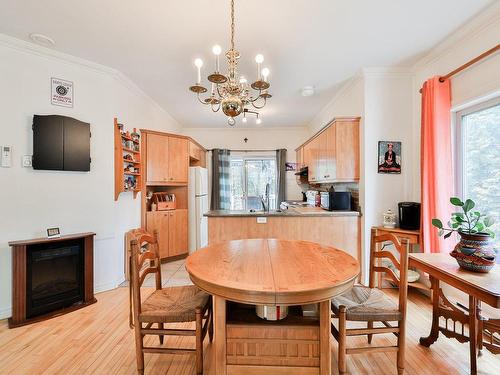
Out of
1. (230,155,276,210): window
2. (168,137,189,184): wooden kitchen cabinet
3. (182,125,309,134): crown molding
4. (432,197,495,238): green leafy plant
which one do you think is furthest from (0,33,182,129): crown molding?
(432,197,495,238): green leafy plant

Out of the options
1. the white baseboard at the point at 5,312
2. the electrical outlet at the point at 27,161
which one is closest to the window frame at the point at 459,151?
the electrical outlet at the point at 27,161

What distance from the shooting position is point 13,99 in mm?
2328

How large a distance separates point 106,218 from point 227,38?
98.1 inches

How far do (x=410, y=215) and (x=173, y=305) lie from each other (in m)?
2.64

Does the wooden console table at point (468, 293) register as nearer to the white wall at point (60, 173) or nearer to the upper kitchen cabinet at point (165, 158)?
the white wall at point (60, 173)

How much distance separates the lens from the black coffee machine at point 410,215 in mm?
2664

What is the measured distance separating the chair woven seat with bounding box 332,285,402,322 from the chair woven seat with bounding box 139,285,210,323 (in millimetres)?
927

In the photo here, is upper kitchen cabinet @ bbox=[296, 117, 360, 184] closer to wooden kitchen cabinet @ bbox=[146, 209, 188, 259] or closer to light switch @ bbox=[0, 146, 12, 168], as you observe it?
wooden kitchen cabinet @ bbox=[146, 209, 188, 259]

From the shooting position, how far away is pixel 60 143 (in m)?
2.51

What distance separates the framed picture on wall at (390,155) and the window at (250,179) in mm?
3144

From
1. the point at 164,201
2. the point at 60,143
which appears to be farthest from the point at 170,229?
the point at 60,143

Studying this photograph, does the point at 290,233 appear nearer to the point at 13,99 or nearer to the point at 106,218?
the point at 106,218

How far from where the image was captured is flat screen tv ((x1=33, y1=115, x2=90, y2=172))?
240 cm

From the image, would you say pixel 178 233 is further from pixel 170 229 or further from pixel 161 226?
pixel 161 226
